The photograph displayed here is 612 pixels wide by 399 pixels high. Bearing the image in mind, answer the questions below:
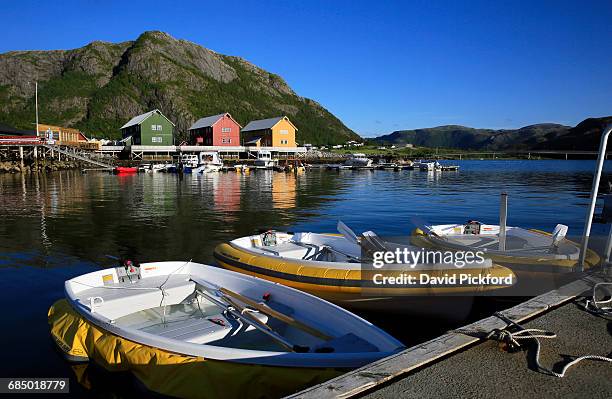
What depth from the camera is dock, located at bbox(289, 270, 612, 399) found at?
13.0 ft

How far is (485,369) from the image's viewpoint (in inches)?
171

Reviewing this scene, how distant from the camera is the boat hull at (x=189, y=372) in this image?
5680mm

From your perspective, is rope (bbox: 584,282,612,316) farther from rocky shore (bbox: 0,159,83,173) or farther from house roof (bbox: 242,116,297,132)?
house roof (bbox: 242,116,297,132)

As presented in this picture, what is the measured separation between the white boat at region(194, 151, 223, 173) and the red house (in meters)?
13.6

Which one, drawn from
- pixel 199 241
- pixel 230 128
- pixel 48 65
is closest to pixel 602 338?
pixel 199 241

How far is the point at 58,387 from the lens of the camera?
7445 millimetres

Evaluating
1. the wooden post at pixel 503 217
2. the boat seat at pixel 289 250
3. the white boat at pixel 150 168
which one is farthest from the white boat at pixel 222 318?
the white boat at pixel 150 168

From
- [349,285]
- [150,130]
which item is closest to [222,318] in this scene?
[349,285]

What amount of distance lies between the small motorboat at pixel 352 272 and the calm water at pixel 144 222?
720 millimetres

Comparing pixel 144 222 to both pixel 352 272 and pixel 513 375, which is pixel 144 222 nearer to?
pixel 352 272

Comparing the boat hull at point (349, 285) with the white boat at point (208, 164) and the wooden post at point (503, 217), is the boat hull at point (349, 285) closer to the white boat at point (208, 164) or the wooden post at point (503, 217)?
the wooden post at point (503, 217)

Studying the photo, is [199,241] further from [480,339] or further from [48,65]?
[48,65]

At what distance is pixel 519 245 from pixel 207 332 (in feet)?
32.0

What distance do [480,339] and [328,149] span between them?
442 feet
